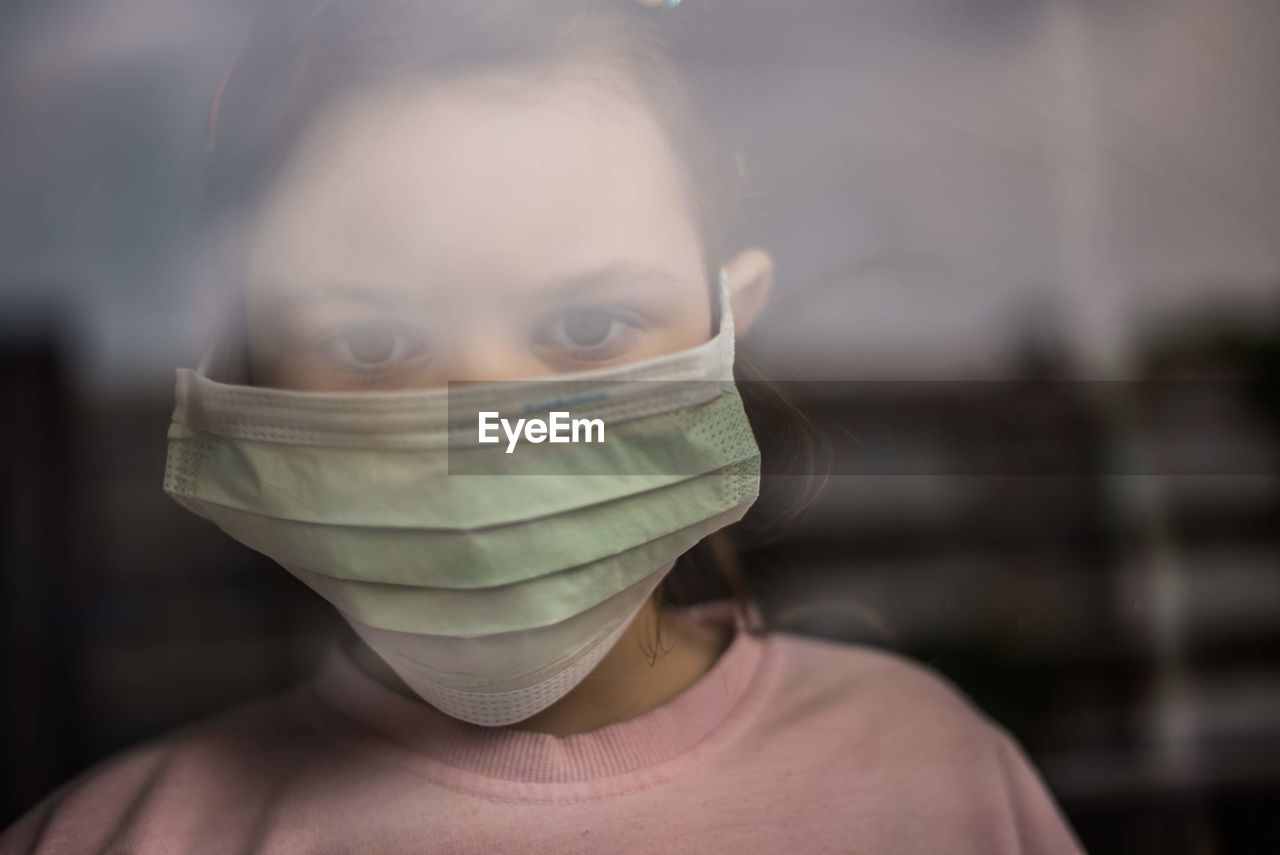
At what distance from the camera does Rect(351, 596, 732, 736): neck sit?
0.92 meters

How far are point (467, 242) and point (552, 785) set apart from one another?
0.48 metres

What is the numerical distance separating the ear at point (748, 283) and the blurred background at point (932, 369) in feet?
0.06

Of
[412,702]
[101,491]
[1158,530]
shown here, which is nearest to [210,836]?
[412,702]

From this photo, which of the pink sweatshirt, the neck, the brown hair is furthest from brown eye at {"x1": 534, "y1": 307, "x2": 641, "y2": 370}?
the pink sweatshirt

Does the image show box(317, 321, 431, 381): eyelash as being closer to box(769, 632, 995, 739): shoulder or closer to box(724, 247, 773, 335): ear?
box(724, 247, 773, 335): ear

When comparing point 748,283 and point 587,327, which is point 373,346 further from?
point 748,283

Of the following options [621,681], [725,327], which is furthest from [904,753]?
[725,327]

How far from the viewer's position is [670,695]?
3.23 feet

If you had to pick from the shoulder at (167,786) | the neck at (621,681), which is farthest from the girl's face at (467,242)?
the shoulder at (167,786)

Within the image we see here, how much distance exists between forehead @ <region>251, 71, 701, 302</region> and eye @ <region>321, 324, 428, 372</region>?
39 millimetres

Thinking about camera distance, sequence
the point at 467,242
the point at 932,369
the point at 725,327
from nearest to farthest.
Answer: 1. the point at 467,242
2. the point at 725,327
3. the point at 932,369

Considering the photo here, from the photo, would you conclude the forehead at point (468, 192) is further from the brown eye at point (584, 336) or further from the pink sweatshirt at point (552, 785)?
the pink sweatshirt at point (552, 785)

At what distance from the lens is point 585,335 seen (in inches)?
31.5

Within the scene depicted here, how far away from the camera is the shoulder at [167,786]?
0.92 meters
